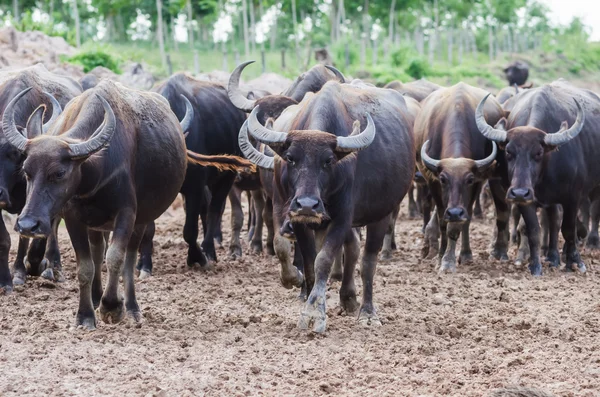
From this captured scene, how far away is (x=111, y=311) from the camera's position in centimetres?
793

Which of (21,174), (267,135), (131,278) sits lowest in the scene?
(131,278)

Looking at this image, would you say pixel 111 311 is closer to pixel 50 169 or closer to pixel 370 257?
pixel 50 169

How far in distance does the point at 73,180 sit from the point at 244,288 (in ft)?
11.3

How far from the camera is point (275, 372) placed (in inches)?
254

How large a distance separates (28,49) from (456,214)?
1647 cm

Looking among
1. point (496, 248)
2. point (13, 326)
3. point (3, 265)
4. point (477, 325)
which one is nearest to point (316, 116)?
point (477, 325)

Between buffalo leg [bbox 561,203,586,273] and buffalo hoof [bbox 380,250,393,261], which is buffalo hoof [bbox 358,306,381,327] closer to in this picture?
buffalo leg [bbox 561,203,586,273]

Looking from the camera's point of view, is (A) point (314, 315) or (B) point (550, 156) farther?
(B) point (550, 156)

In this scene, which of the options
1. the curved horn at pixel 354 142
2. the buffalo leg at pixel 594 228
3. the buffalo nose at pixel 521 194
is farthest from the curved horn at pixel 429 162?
the curved horn at pixel 354 142

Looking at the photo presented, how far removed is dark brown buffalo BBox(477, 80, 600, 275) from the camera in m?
11.2

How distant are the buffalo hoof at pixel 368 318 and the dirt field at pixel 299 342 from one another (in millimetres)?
116

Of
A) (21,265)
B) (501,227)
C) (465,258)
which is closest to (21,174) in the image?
(21,265)

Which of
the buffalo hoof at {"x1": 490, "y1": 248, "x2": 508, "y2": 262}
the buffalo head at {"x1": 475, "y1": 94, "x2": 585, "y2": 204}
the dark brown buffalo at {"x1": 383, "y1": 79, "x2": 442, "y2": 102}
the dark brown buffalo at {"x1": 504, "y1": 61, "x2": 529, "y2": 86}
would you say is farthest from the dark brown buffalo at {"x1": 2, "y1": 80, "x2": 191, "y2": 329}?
the dark brown buffalo at {"x1": 504, "y1": 61, "x2": 529, "y2": 86}

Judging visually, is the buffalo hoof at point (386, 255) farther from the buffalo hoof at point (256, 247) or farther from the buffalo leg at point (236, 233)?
the buffalo leg at point (236, 233)
